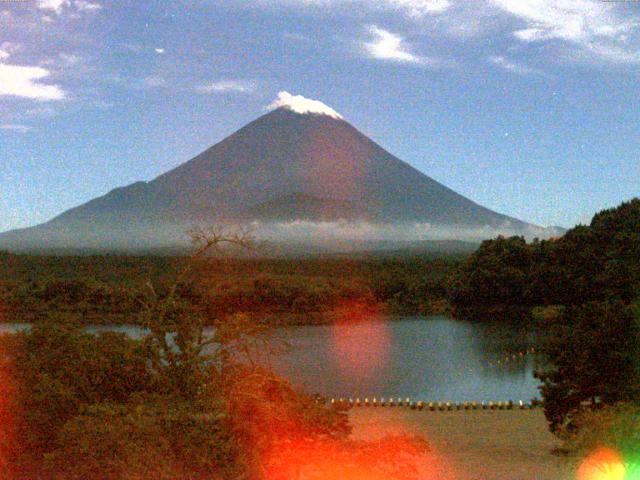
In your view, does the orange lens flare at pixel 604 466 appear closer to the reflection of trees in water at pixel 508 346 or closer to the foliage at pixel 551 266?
the reflection of trees in water at pixel 508 346

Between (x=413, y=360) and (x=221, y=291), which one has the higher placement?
(x=221, y=291)

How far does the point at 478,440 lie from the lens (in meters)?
10.5

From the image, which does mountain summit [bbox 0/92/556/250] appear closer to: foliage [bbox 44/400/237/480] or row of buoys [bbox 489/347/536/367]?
row of buoys [bbox 489/347/536/367]

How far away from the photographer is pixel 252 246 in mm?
4680

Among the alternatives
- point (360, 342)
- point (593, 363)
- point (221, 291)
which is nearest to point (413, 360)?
point (360, 342)

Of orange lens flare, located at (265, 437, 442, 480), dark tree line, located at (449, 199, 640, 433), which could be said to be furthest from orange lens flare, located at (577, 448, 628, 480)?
dark tree line, located at (449, 199, 640, 433)

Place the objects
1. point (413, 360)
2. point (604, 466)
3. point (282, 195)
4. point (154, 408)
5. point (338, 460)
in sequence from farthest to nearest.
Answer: point (282, 195) < point (413, 360) < point (604, 466) < point (338, 460) < point (154, 408)

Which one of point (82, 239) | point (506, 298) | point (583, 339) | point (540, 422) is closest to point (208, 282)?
point (506, 298)

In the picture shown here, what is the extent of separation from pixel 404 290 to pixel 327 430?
2685 centimetres

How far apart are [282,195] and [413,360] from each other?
155 feet

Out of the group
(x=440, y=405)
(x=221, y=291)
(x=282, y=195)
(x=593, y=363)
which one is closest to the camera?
(x=593, y=363)

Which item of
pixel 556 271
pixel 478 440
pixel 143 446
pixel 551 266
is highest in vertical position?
pixel 551 266

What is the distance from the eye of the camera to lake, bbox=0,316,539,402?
15.1 meters

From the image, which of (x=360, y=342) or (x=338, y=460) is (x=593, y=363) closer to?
(x=338, y=460)
